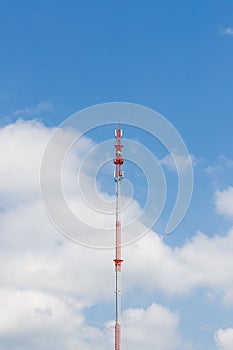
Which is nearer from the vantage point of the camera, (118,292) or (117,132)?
(118,292)

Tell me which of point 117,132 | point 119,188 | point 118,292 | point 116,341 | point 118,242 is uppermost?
point 117,132

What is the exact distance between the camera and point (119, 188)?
240ft

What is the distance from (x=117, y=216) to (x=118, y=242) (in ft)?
11.1

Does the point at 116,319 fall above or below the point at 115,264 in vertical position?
below

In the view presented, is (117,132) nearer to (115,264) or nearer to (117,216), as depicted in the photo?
(117,216)

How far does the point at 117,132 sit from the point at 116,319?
79.1 feet

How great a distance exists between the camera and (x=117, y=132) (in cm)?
7356

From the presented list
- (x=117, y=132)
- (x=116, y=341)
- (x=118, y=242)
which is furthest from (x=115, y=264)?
(x=117, y=132)

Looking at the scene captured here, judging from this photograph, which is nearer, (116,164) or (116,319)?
(116,319)

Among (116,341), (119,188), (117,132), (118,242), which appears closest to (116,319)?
(116,341)

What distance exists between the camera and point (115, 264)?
71.4 metres

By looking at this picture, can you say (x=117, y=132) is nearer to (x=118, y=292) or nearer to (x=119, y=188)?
(x=119, y=188)

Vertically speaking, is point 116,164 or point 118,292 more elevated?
point 116,164

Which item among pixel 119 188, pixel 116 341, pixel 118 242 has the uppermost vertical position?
pixel 119 188
